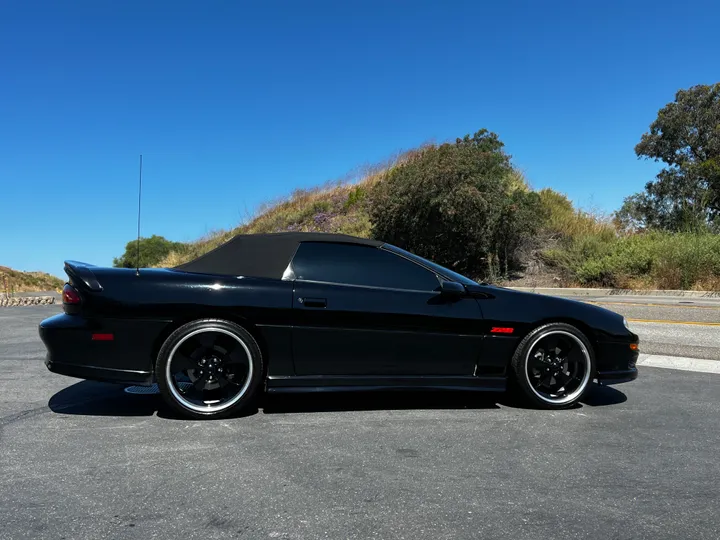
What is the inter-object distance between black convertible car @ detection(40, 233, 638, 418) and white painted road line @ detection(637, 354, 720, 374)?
2109 millimetres

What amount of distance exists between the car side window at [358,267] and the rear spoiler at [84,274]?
4.73 ft

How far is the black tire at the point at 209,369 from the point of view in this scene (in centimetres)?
395

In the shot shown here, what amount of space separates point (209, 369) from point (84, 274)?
45.4 inches

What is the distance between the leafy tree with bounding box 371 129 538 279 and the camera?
17.8 meters

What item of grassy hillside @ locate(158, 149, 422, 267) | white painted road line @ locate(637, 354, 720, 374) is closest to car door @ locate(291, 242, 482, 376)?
→ white painted road line @ locate(637, 354, 720, 374)

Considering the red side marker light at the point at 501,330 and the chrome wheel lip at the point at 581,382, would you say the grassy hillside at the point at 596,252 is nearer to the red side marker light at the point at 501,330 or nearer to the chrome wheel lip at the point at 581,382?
the chrome wheel lip at the point at 581,382

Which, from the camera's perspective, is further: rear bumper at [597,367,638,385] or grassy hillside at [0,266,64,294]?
grassy hillside at [0,266,64,294]

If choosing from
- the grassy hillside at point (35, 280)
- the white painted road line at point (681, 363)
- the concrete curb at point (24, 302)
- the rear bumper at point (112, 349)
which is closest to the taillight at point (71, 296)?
the rear bumper at point (112, 349)

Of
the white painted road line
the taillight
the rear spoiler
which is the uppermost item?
the rear spoiler

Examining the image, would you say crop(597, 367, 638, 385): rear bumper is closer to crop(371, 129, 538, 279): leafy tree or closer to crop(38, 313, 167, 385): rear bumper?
crop(38, 313, 167, 385): rear bumper

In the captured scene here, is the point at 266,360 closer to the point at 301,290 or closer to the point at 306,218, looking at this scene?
the point at 301,290

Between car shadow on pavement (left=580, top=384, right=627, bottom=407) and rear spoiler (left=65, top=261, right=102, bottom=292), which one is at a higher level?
rear spoiler (left=65, top=261, right=102, bottom=292)

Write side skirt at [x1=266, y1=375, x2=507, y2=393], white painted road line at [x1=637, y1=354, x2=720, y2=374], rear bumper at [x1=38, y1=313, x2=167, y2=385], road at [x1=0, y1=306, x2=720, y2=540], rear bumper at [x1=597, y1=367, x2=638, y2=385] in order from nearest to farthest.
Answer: road at [x1=0, y1=306, x2=720, y2=540]
rear bumper at [x1=38, y1=313, x2=167, y2=385]
side skirt at [x1=266, y1=375, x2=507, y2=393]
rear bumper at [x1=597, y1=367, x2=638, y2=385]
white painted road line at [x1=637, y1=354, x2=720, y2=374]

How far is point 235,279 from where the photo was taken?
163 inches
